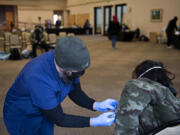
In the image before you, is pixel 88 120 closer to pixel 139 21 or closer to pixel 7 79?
pixel 7 79

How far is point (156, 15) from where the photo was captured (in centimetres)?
1263

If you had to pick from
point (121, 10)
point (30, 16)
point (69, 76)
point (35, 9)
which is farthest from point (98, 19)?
point (69, 76)

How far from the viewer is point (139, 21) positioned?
1377 centimetres

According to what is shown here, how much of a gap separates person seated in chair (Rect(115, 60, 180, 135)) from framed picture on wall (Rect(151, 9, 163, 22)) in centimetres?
1238

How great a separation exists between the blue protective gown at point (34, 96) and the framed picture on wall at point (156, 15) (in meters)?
12.4

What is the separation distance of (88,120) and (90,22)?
1855 centimetres

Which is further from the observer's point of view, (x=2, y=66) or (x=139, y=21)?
(x=139, y=21)

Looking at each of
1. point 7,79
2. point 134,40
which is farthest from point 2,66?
point 134,40

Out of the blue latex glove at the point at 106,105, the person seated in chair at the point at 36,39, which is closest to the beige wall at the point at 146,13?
the person seated in chair at the point at 36,39

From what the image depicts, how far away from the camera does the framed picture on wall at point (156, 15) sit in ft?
40.8

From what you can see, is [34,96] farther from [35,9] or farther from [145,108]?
[35,9]

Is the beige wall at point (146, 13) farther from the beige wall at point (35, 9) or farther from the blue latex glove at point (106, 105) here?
the blue latex glove at point (106, 105)

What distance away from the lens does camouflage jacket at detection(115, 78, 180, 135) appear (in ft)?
3.49

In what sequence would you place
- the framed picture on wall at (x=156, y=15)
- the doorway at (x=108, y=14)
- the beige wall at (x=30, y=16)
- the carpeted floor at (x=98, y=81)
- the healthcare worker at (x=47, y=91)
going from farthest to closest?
the beige wall at (x=30, y=16), the doorway at (x=108, y=14), the framed picture on wall at (x=156, y=15), the carpeted floor at (x=98, y=81), the healthcare worker at (x=47, y=91)
